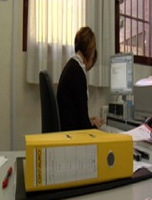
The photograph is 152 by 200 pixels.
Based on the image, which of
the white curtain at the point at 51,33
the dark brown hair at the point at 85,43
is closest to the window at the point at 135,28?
the white curtain at the point at 51,33

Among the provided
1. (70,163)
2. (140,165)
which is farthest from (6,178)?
(140,165)

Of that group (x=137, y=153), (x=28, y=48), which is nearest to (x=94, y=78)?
(x=28, y=48)

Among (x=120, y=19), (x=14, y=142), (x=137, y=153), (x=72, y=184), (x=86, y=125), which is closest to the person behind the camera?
(x=72, y=184)

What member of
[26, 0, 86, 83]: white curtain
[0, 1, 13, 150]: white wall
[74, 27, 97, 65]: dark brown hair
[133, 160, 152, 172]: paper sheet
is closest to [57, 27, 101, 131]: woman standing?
[74, 27, 97, 65]: dark brown hair

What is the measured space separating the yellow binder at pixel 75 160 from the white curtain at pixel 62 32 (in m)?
1.41

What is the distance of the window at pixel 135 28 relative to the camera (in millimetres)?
2482

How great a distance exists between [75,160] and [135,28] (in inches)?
91.8

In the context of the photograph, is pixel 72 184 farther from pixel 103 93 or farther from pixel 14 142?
pixel 103 93

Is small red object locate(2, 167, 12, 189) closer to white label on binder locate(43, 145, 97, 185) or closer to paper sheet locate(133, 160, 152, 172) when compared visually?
white label on binder locate(43, 145, 97, 185)

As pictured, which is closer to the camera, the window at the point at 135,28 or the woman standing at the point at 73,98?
the woman standing at the point at 73,98

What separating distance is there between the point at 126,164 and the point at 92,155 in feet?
0.38

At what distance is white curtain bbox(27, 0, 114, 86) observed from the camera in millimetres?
1999

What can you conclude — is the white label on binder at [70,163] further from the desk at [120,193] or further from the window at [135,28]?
the window at [135,28]

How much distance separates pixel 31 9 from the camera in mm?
1991
